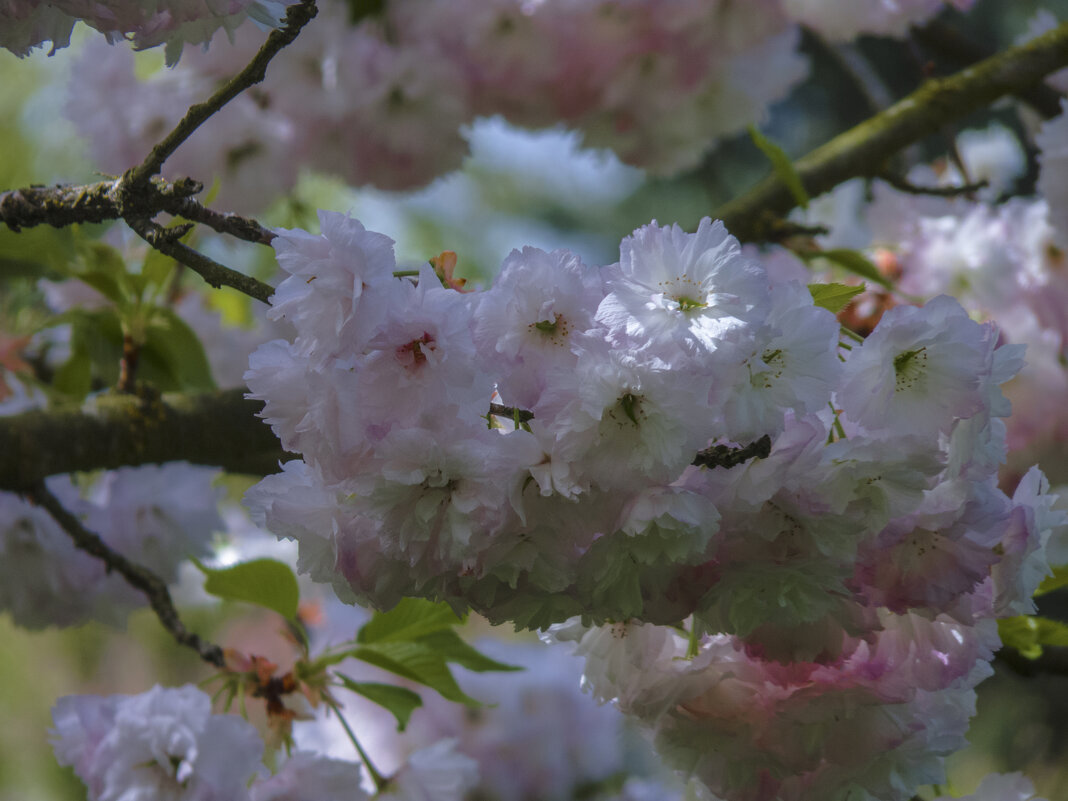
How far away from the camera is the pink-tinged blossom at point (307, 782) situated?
2.52 feet

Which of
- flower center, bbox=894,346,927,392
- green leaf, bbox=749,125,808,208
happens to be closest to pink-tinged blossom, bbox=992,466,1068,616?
flower center, bbox=894,346,927,392

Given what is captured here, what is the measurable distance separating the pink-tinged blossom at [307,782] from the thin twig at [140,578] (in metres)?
0.11

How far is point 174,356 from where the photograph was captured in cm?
104

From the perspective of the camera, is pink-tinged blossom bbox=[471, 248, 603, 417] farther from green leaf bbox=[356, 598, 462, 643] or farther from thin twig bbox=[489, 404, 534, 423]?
green leaf bbox=[356, 598, 462, 643]

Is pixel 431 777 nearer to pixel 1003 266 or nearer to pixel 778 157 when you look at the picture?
pixel 778 157

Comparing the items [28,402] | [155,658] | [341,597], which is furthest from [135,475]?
[155,658]

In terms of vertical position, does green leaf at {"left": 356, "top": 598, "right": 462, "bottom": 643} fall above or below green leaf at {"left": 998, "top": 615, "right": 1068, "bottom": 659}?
above

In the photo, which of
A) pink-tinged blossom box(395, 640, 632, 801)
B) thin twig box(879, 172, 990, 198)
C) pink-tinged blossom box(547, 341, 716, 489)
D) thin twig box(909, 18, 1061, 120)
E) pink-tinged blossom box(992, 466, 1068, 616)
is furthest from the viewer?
pink-tinged blossom box(395, 640, 632, 801)

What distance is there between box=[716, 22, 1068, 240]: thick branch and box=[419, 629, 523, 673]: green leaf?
22.5 inches

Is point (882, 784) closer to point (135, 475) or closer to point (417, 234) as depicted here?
point (135, 475)

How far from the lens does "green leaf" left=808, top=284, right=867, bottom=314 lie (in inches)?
19.5

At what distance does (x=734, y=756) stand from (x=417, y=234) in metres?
4.20

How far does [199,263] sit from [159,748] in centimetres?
47

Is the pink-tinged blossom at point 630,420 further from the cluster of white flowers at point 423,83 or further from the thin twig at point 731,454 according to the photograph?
the cluster of white flowers at point 423,83
